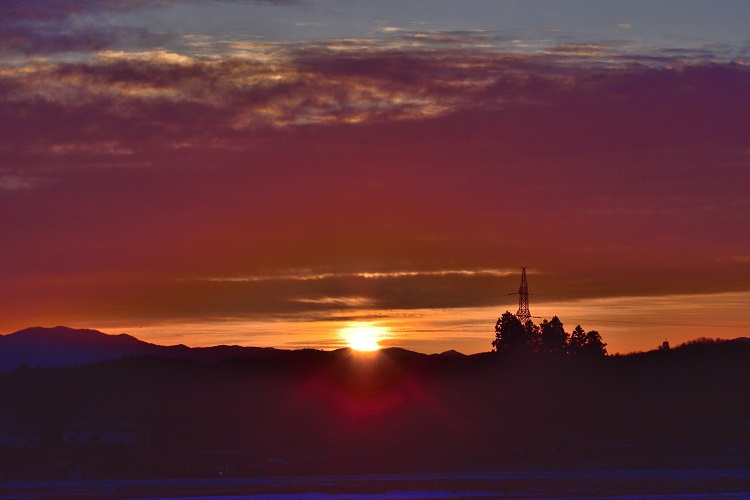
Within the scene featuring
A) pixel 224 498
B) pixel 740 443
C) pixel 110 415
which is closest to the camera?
pixel 224 498

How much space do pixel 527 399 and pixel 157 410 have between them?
57.9 m

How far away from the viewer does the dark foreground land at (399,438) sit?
97.7 m

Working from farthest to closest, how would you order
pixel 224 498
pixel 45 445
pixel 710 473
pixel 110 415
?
1. pixel 110 415
2. pixel 45 445
3. pixel 710 473
4. pixel 224 498

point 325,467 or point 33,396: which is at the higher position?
point 33,396

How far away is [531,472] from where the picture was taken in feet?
350

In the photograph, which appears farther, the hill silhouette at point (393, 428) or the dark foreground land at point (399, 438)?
the hill silhouette at point (393, 428)

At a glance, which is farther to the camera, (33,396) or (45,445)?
(33,396)

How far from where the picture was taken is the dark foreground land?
97.7 meters

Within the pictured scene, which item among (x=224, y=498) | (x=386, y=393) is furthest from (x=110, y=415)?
(x=224, y=498)

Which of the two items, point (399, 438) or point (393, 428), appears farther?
point (393, 428)

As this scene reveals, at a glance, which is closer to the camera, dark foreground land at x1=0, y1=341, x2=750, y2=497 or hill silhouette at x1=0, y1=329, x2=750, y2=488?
dark foreground land at x1=0, y1=341, x2=750, y2=497

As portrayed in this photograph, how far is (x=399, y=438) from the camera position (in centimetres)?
13825

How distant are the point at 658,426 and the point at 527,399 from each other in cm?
3479

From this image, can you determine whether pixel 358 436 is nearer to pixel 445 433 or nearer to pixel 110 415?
pixel 445 433
